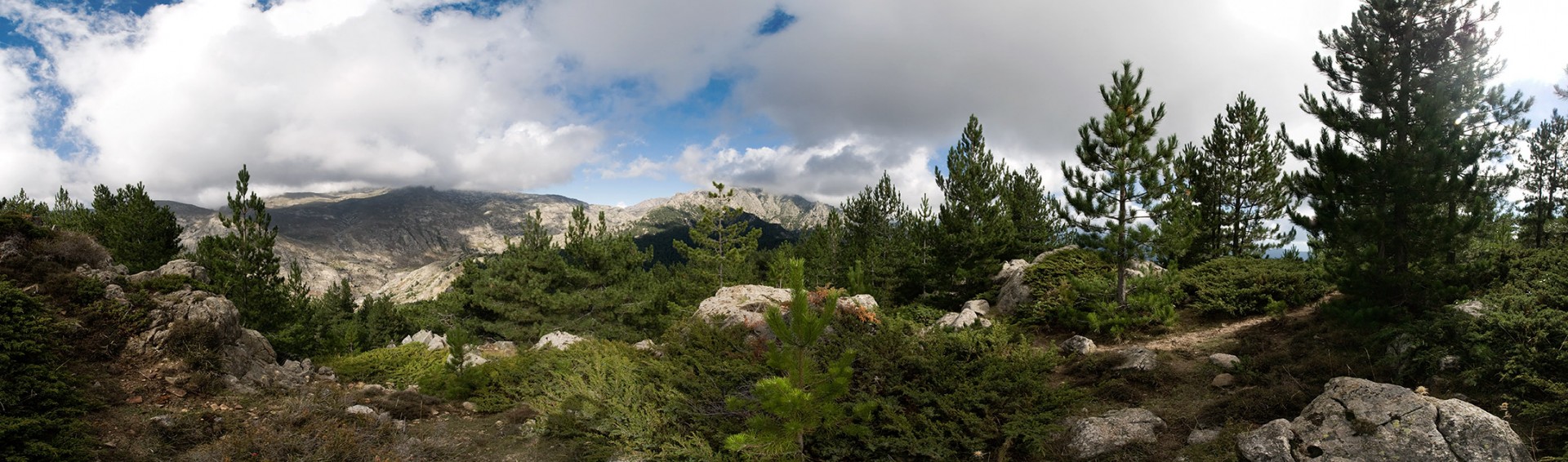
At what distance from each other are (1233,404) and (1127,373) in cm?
268

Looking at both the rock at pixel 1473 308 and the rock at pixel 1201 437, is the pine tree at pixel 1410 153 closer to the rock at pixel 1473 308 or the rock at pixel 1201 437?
the rock at pixel 1473 308

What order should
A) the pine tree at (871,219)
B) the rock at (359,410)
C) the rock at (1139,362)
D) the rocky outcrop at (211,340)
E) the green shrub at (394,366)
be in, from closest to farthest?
the rock at (359,410) < the rock at (1139,362) < the rocky outcrop at (211,340) < the green shrub at (394,366) < the pine tree at (871,219)

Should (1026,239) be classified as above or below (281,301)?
above

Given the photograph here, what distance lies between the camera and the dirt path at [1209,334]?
13194mm

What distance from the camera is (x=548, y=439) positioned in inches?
435

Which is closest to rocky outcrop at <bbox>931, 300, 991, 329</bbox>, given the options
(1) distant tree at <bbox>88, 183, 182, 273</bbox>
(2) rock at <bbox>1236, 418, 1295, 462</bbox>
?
(2) rock at <bbox>1236, 418, 1295, 462</bbox>

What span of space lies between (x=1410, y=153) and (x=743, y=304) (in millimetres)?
14137

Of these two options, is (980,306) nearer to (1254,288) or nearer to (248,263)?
(1254,288)

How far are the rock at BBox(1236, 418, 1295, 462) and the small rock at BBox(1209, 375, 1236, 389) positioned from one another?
3671 millimetres

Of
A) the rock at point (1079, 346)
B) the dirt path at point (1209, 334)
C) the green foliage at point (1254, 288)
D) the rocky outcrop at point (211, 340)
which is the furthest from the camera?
the green foliage at point (1254, 288)

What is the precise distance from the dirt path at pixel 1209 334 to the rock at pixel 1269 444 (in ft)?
23.8

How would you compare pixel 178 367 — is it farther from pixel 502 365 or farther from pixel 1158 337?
pixel 1158 337

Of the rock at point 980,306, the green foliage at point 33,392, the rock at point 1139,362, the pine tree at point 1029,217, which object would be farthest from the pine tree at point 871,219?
the green foliage at point 33,392

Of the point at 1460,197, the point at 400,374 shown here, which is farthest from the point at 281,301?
the point at 1460,197
